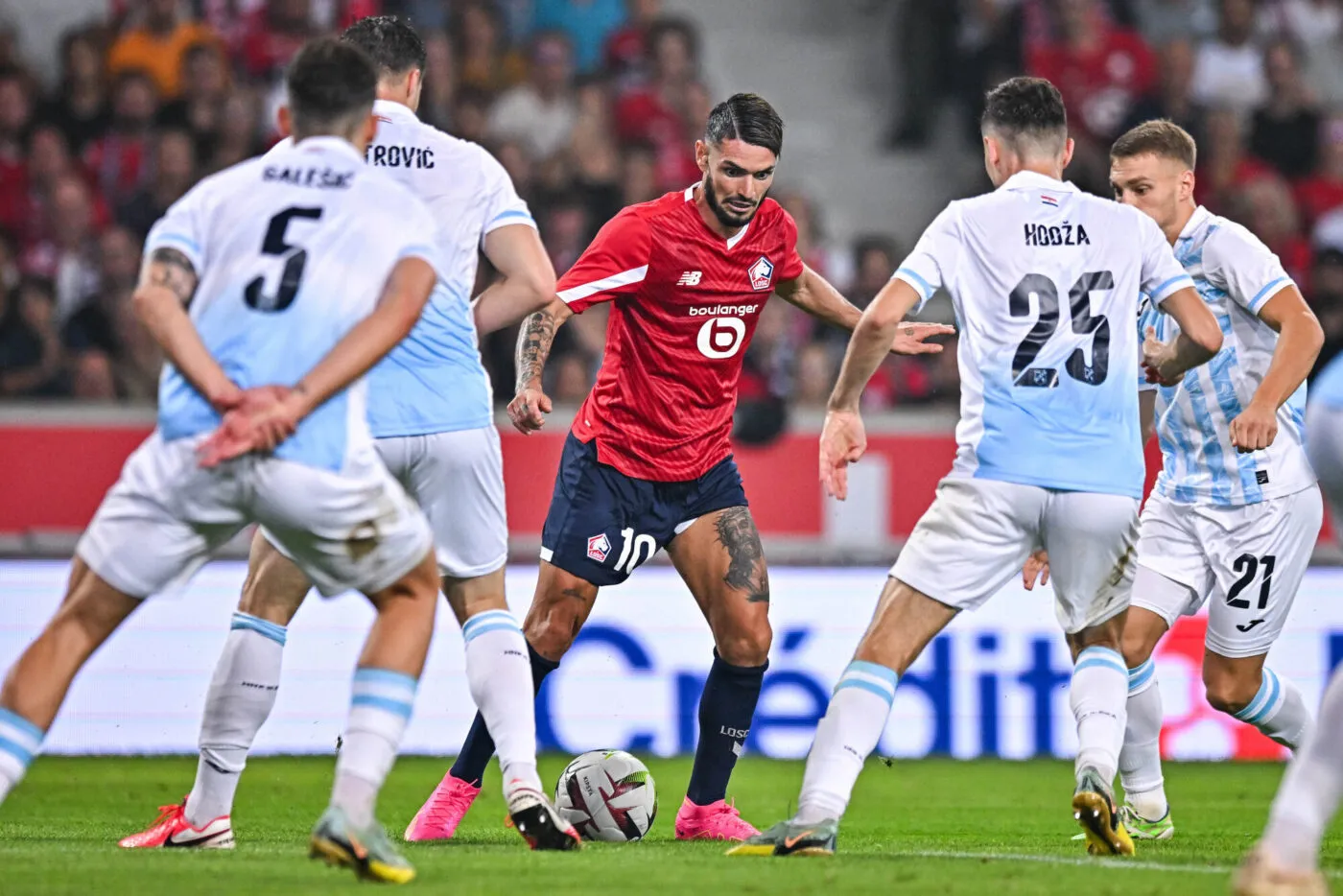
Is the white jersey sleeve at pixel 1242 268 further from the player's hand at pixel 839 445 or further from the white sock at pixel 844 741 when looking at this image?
the white sock at pixel 844 741

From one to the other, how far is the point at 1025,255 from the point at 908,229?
11.2 meters

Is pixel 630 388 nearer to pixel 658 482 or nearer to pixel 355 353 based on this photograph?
pixel 658 482

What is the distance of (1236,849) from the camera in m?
6.52

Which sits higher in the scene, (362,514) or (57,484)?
(362,514)

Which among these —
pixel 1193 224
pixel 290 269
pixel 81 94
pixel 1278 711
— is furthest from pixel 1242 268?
pixel 81 94

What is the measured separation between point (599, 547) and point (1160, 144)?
2591 millimetres

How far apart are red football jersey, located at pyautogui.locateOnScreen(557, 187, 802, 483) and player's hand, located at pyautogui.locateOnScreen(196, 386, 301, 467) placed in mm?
2300

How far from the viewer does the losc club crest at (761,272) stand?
23.0 ft

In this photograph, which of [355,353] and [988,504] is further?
[988,504]

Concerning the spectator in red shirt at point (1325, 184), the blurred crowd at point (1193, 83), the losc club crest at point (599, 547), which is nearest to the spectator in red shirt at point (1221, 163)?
the blurred crowd at point (1193, 83)

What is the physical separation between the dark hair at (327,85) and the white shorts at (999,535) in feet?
6.97

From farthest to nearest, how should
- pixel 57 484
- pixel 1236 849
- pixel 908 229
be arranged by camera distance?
1. pixel 908 229
2. pixel 57 484
3. pixel 1236 849

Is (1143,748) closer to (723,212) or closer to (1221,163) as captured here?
(723,212)

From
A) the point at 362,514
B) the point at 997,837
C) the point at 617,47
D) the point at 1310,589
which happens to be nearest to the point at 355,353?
the point at 362,514
